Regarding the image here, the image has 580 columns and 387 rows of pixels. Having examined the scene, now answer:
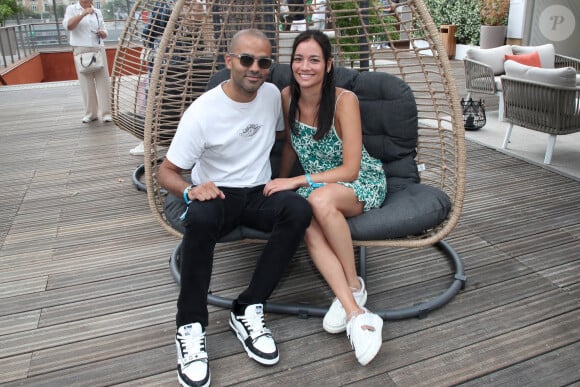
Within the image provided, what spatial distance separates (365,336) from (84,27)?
15.2 ft

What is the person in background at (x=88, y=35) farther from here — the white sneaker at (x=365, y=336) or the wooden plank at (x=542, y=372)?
the wooden plank at (x=542, y=372)

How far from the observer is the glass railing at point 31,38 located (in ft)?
31.6

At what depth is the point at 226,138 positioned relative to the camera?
209cm

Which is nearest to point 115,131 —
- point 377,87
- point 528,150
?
point 377,87

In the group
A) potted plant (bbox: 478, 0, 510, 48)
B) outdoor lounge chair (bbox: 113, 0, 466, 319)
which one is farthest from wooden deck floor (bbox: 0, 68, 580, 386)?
potted plant (bbox: 478, 0, 510, 48)

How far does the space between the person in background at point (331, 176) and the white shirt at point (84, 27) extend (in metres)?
3.70

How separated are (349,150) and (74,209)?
7.01 feet

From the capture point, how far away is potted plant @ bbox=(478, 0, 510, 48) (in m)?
9.41

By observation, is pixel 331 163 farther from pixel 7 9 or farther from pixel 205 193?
pixel 7 9

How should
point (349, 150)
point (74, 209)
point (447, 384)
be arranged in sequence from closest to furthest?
1. point (447, 384)
2. point (349, 150)
3. point (74, 209)

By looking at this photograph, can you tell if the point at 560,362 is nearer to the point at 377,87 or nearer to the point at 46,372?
the point at 377,87

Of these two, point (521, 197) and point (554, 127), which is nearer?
point (521, 197)

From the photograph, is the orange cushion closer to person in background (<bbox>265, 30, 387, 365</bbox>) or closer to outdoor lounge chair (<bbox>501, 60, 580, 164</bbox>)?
outdoor lounge chair (<bbox>501, 60, 580, 164</bbox>)

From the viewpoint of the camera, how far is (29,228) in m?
3.13
